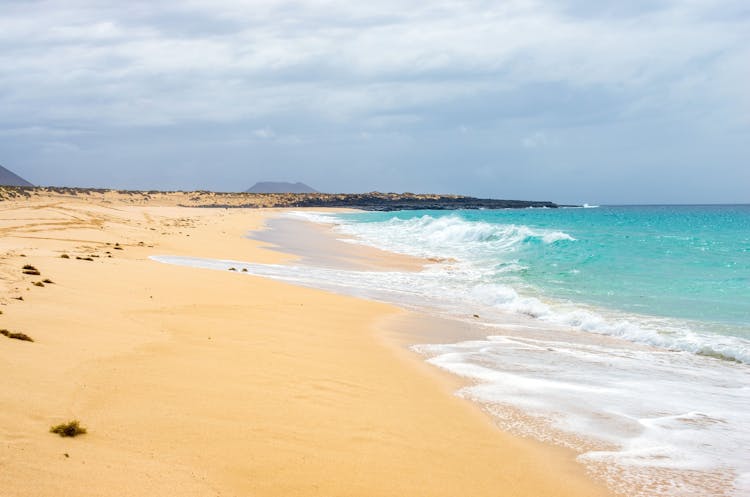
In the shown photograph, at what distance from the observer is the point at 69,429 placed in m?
4.14

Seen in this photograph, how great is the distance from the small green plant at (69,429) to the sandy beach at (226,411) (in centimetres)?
5

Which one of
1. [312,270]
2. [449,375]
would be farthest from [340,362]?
[312,270]

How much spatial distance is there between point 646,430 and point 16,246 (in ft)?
49.1

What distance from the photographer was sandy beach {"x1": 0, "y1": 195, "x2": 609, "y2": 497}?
12.9 feet

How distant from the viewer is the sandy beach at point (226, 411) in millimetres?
3934

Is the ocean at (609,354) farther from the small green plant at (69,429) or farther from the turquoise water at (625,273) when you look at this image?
the small green plant at (69,429)

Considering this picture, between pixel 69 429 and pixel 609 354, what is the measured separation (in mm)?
7827

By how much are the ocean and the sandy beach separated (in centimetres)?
63

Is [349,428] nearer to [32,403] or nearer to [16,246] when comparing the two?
[32,403]

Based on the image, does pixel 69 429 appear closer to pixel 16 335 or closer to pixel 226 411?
pixel 226 411

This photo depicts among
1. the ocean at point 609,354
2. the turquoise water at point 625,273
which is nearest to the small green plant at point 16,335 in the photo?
the ocean at point 609,354

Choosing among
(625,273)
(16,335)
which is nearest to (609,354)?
(16,335)

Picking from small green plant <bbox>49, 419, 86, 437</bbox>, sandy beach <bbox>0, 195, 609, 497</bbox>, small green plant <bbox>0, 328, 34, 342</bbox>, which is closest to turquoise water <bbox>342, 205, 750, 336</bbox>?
sandy beach <bbox>0, 195, 609, 497</bbox>

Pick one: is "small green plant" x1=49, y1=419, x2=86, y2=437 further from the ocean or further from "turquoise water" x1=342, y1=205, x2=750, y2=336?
"turquoise water" x1=342, y1=205, x2=750, y2=336
